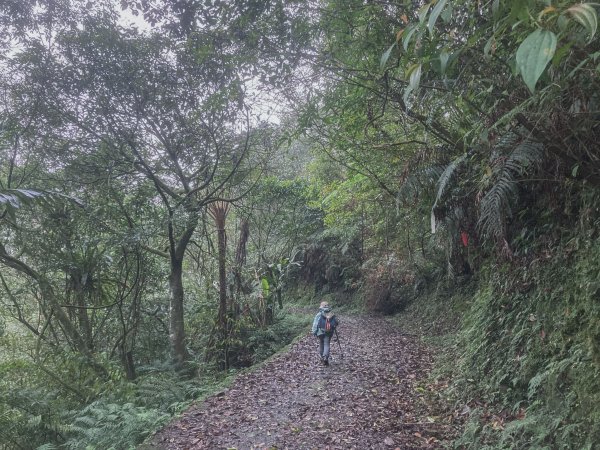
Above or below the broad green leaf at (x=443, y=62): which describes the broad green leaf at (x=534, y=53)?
below

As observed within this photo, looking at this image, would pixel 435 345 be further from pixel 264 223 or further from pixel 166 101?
pixel 264 223

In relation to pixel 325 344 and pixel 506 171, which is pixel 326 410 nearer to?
pixel 325 344

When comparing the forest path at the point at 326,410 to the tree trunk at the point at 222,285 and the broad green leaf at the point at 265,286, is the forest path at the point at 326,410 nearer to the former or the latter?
the tree trunk at the point at 222,285

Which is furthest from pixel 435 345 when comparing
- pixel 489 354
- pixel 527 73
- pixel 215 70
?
pixel 527 73

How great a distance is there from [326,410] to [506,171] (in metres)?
4.08

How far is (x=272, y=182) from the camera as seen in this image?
1480cm

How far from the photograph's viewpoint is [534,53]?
3.40 feet

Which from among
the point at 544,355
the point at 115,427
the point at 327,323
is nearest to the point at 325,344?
the point at 327,323

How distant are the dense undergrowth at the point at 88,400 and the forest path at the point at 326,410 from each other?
661 millimetres

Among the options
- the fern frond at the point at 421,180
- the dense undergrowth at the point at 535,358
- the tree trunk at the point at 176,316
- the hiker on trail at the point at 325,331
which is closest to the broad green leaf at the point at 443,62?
the dense undergrowth at the point at 535,358

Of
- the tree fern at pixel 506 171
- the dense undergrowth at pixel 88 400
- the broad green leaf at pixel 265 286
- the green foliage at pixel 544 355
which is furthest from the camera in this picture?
the broad green leaf at pixel 265 286

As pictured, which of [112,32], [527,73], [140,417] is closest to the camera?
[527,73]

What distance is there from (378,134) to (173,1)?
4.78 meters

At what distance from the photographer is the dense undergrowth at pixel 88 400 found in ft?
19.5
